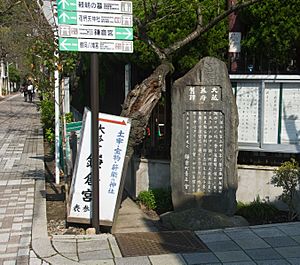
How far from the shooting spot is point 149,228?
730 centimetres

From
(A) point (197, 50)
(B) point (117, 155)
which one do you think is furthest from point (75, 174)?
(A) point (197, 50)

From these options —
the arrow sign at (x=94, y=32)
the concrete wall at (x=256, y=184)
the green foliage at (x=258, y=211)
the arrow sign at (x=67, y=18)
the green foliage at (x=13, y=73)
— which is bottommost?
the green foliage at (x=258, y=211)

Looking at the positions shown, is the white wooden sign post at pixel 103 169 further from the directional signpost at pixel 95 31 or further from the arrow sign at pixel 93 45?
the arrow sign at pixel 93 45

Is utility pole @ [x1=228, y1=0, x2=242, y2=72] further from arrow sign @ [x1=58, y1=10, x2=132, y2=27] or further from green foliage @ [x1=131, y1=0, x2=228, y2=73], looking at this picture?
arrow sign @ [x1=58, y1=10, x2=132, y2=27]

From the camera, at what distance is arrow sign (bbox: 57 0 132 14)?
5.73m

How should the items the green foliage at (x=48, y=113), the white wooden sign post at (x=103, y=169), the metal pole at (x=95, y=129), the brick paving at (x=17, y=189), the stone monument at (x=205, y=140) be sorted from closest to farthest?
the brick paving at (x=17, y=189) → the metal pole at (x=95, y=129) → the white wooden sign post at (x=103, y=169) → the stone monument at (x=205, y=140) → the green foliage at (x=48, y=113)

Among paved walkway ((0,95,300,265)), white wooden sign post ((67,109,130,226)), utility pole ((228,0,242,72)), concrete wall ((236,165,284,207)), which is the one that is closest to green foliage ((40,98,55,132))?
paved walkway ((0,95,300,265))

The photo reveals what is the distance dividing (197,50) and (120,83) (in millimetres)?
2682

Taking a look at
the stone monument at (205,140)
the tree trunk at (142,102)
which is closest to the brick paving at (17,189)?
the tree trunk at (142,102)

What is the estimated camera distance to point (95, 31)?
586 centimetres

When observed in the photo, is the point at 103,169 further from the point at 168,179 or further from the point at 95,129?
the point at 168,179

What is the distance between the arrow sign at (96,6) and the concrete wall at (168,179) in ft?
12.2

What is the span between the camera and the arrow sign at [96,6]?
5.73 meters

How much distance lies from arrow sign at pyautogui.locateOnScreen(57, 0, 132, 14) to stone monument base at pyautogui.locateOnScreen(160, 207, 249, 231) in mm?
3264
